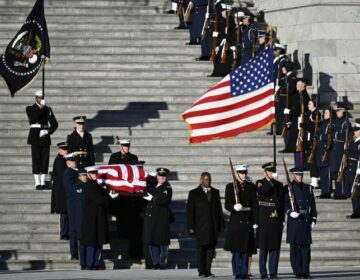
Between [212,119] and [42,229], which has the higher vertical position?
[212,119]

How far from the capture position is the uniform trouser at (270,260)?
2973 centimetres

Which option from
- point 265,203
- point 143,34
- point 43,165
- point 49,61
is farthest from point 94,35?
point 265,203

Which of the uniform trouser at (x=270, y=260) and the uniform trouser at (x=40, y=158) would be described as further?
the uniform trouser at (x=40, y=158)

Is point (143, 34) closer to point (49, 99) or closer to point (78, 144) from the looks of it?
point (49, 99)

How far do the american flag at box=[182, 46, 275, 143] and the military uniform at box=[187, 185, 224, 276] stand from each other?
8.18 ft

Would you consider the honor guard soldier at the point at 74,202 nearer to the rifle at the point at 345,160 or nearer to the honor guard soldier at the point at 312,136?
the honor guard soldier at the point at 312,136

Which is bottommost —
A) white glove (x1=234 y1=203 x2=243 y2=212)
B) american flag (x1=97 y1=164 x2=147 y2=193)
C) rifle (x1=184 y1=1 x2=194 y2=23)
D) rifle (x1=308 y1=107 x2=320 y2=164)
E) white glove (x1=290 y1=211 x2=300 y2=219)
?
white glove (x1=290 y1=211 x2=300 y2=219)

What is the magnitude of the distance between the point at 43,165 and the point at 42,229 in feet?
5.53

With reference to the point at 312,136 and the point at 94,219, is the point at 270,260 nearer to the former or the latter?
Result: the point at 94,219

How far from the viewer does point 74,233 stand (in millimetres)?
32531

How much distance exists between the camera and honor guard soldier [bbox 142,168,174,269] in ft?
105

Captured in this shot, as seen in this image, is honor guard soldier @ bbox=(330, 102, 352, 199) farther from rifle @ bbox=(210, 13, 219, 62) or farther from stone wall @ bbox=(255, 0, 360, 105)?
rifle @ bbox=(210, 13, 219, 62)

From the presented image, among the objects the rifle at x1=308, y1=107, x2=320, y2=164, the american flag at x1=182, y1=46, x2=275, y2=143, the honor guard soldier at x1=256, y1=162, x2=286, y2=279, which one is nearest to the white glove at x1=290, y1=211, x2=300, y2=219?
the honor guard soldier at x1=256, y1=162, x2=286, y2=279

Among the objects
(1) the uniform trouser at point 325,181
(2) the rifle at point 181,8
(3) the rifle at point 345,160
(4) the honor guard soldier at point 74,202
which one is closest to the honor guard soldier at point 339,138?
(3) the rifle at point 345,160
